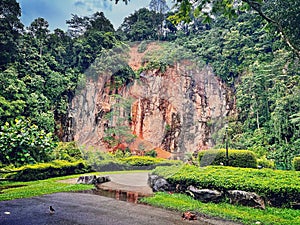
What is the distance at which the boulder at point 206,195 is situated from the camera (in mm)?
6105

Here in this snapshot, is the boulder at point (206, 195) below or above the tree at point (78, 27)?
below

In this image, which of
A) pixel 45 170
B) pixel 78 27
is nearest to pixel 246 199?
pixel 45 170

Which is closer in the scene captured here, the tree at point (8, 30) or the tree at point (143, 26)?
the tree at point (8, 30)

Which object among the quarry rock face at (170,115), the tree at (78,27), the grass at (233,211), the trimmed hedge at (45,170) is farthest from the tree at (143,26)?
the grass at (233,211)

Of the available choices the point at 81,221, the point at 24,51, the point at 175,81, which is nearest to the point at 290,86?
the point at 175,81

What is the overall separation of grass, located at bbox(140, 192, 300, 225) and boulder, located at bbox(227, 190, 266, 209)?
156 millimetres

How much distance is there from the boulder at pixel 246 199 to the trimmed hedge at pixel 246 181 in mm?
121

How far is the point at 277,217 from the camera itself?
487cm

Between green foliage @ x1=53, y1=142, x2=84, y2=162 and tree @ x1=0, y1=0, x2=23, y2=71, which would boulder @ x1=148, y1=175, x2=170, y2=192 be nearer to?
green foliage @ x1=53, y1=142, x2=84, y2=162

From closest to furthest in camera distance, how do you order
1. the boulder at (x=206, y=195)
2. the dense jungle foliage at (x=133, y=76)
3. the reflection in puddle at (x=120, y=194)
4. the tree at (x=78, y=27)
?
the boulder at (x=206, y=195)
the reflection in puddle at (x=120, y=194)
the dense jungle foliage at (x=133, y=76)
the tree at (x=78, y=27)

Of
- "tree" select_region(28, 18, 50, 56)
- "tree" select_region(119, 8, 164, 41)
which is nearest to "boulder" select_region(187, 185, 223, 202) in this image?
"tree" select_region(28, 18, 50, 56)

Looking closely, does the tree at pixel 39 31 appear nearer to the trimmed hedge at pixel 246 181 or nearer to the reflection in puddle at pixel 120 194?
the reflection in puddle at pixel 120 194

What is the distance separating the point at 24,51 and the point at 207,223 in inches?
792

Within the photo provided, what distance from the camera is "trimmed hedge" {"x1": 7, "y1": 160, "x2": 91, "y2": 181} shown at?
10.3 m
